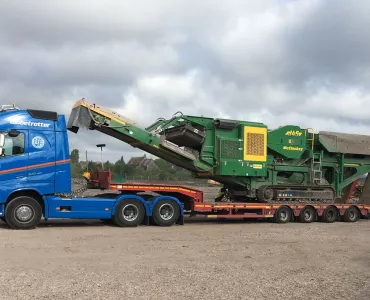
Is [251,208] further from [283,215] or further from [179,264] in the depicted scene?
[179,264]

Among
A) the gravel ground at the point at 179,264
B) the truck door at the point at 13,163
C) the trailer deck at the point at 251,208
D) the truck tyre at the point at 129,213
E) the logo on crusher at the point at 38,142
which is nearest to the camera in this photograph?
the gravel ground at the point at 179,264

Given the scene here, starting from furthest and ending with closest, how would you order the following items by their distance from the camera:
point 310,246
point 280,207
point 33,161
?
point 280,207
point 33,161
point 310,246

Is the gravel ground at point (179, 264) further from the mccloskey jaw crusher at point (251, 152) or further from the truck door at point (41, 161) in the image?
the mccloskey jaw crusher at point (251, 152)

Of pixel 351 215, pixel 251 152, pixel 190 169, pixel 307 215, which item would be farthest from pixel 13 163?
pixel 351 215

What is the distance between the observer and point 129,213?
1371 centimetres

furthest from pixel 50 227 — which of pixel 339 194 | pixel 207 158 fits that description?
pixel 339 194

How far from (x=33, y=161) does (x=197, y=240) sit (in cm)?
530

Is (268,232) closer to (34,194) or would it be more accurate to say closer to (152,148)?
(152,148)

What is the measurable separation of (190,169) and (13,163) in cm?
632

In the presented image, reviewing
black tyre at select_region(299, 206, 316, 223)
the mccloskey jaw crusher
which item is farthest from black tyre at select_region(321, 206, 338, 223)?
black tyre at select_region(299, 206, 316, 223)

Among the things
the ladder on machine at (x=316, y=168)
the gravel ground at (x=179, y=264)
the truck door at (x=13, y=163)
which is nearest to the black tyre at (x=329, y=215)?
the ladder on machine at (x=316, y=168)

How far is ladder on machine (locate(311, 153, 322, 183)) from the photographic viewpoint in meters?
17.4

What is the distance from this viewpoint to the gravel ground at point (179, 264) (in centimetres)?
616

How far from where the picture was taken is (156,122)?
585 inches
